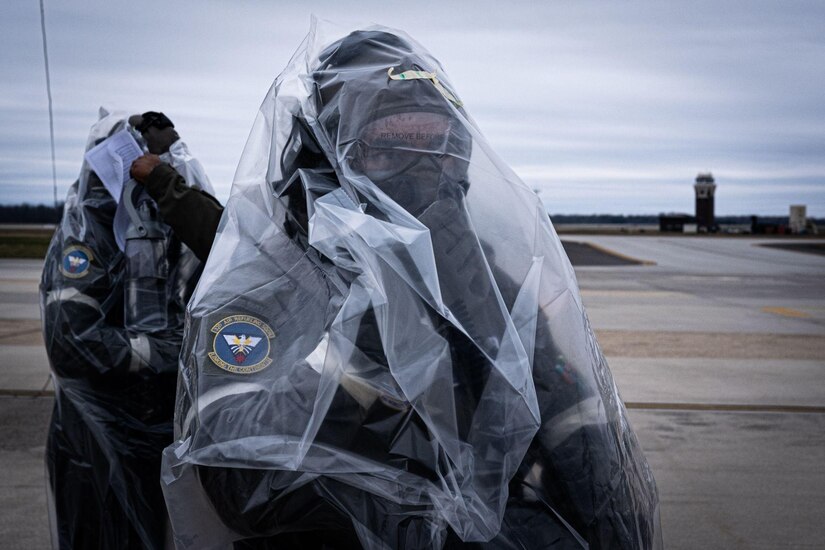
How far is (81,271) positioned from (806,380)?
5616mm

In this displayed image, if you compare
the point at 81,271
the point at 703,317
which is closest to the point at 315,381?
the point at 81,271

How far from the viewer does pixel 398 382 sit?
1.44 metres

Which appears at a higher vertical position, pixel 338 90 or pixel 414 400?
pixel 338 90

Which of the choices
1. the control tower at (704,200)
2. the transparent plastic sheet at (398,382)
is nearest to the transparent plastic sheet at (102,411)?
the transparent plastic sheet at (398,382)

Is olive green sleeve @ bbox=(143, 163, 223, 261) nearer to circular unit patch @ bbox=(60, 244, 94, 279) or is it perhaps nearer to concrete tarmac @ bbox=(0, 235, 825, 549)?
circular unit patch @ bbox=(60, 244, 94, 279)

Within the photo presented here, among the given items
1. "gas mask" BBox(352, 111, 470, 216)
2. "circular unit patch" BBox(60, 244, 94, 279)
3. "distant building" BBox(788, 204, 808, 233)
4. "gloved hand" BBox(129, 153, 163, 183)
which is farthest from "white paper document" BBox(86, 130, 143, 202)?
"distant building" BBox(788, 204, 808, 233)

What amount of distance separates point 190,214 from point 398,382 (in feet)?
3.78

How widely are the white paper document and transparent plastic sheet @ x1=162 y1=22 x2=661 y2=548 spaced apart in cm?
100

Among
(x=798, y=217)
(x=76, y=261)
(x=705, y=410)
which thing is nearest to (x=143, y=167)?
(x=76, y=261)

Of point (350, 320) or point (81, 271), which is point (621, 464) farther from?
point (81, 271)

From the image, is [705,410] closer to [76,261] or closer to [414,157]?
[76,261]

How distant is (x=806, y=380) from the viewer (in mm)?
6531

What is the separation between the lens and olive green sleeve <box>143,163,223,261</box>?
237 cm

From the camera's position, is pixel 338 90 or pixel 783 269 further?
pixel 783 269
